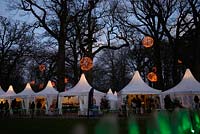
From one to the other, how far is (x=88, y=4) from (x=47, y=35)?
702 cm

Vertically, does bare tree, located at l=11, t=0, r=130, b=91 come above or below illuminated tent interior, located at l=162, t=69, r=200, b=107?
above

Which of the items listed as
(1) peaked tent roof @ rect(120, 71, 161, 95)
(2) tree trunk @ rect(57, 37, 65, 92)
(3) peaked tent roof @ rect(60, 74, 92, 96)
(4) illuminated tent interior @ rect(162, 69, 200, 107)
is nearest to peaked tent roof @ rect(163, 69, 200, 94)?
(4) illuminated tent interior @ rect(162, 69, 200, 107)

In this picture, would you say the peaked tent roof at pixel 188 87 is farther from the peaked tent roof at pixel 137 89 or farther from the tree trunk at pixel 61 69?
the tree trunk at pixel 61 69

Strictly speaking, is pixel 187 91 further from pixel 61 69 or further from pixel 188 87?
pixel 61 69

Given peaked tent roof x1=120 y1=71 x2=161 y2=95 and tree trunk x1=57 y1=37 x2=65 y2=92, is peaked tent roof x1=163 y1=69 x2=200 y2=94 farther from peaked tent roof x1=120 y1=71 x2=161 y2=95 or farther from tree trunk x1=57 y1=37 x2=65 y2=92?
tree trunk x1=57 y1=37 x2=65 y2=92

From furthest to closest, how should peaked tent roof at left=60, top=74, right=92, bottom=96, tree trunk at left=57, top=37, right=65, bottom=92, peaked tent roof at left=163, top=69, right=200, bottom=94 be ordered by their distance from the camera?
tree trunk at left=57, top=37, right=65, bottom=92 < peaked tent roof at left=60, top=74, right=92, bottom=96 < peaked tent roof at left=163, top=69, right=200, bottom=94

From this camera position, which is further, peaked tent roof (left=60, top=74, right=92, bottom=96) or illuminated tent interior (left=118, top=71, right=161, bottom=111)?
peaked tent roof (left=60, top=74, right=92, bottom=96)

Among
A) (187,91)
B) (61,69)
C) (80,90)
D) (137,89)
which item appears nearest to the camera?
(187,91)

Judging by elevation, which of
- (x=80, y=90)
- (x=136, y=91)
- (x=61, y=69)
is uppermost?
(x=61, y=69)

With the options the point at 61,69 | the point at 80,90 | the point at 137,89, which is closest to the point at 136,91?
Result: the point at 137,89

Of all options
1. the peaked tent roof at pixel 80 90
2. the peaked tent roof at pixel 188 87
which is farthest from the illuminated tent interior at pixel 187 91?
the peaked tent roof at pixel 80 90

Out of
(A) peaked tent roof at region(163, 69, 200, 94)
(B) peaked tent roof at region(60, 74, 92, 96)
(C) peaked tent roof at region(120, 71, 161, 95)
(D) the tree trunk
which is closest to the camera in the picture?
(A) peaked tent roof at region(163, 69, 200, 94)

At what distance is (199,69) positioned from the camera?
→ 116ft

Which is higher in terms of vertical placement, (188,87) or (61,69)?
(61,69)
